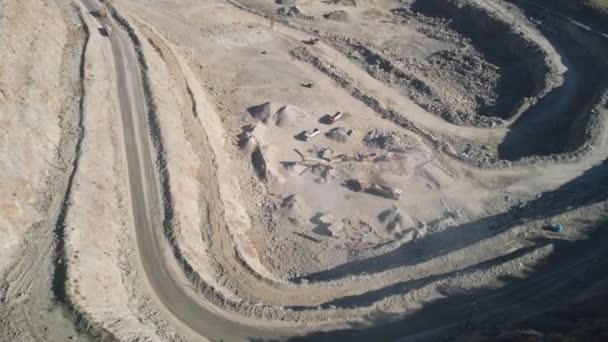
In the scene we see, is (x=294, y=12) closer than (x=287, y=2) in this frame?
Yes

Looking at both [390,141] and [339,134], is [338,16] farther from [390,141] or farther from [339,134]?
[390,141]

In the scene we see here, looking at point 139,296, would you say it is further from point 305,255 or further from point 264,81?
point 264,81

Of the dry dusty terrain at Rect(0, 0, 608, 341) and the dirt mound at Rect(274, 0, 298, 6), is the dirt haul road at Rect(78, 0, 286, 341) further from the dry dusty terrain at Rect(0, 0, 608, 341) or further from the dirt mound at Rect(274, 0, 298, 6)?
the dirt mound at Rect(274, 0, 298, 6)

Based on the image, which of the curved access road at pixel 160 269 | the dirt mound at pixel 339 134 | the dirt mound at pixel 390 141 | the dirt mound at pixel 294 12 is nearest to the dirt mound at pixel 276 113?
the dirt mound at pixel 339 134

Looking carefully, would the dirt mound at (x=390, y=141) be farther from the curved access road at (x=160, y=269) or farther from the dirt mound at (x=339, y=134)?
the curved access road at (x=160, y=269)

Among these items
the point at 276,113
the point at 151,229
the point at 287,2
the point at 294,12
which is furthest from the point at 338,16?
the point at 151,229

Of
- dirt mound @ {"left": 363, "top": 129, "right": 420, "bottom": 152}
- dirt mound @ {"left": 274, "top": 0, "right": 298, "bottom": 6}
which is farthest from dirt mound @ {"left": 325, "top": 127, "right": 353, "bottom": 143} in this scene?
dirt mound @ {"left": 274, "top": 0, "right": 298, "bottom": 6}

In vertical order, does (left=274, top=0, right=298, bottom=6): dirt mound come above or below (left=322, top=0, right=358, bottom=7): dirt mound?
below
